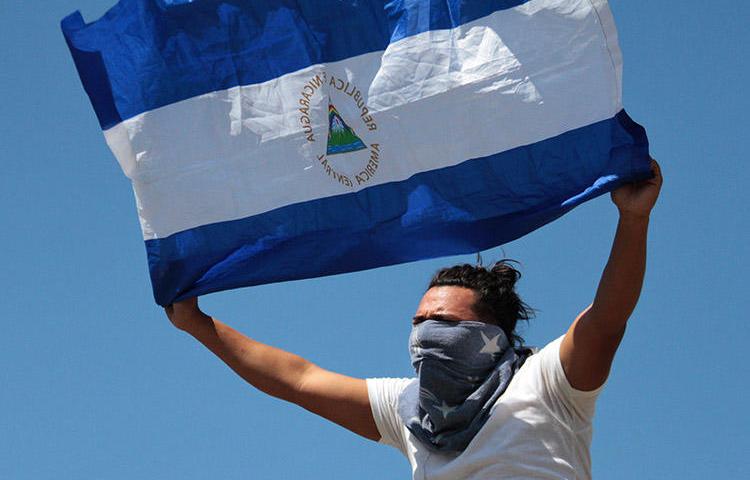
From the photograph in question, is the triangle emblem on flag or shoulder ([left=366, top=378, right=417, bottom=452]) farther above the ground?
the triangle emblem on flag

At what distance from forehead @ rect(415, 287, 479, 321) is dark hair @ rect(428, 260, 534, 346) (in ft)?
0.13

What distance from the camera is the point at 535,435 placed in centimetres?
650

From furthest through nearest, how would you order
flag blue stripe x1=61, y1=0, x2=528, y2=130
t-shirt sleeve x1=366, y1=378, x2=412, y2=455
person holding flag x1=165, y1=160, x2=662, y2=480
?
1. flag blue stripe x1=61, y1=0, x2=528, y2=130
2. t-shirt sleeve x1=366, y1=378, x2=412, y2=455
3. person holding flag x1=165, y1=160, x2=662, y2=480

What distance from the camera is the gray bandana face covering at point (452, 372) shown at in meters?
6.81

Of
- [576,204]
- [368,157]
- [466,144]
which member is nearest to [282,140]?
[368,157]

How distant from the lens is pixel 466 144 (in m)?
7.28

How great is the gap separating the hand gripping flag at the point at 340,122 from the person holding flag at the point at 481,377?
0.33m

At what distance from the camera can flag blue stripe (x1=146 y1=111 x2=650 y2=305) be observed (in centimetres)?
687

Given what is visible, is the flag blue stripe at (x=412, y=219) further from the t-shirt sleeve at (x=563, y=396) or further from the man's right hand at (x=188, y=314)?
the t-shirt sleeve at (x=563, y=396)

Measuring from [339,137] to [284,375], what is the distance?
1.39 meters

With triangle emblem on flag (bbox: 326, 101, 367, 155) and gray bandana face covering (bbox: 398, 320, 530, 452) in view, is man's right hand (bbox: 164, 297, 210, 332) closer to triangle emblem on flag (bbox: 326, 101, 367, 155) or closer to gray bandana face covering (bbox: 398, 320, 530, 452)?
triangle emblem on flag (bbox: 326, 101, 367, 155)

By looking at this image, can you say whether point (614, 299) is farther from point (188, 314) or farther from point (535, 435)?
point (188, 314)

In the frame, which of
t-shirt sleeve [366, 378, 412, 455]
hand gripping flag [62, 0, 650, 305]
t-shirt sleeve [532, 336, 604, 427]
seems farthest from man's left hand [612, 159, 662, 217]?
t-shirt sleeve [366, 378, 412, 455]

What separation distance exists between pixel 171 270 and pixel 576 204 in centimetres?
242
